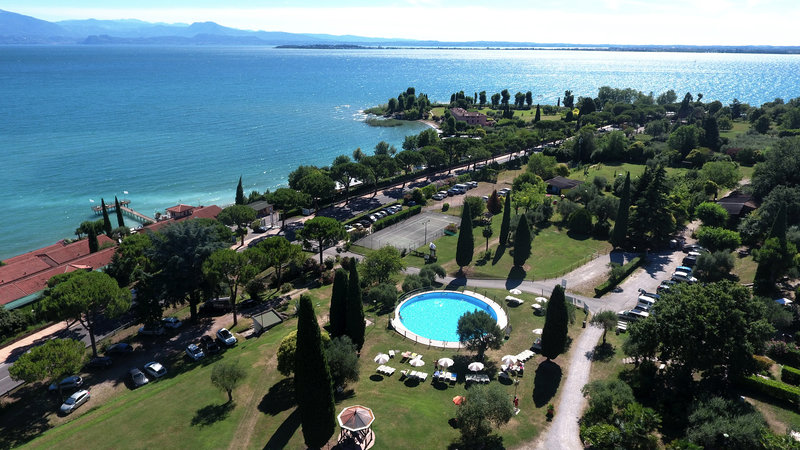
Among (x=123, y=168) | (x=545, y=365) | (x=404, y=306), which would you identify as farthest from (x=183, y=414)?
(x=123, y=168)

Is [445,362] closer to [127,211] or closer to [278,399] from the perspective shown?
[278,399]

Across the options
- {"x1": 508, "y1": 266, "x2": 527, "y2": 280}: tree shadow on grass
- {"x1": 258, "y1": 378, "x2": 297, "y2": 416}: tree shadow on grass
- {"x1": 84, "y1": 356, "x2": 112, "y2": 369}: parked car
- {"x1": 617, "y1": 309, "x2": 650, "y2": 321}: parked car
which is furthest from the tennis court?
{"x1": 84, "y1": 356, "x2": 112, "y2": 369}: parked car

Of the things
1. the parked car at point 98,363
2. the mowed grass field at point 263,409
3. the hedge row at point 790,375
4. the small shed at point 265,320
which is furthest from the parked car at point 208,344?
the hedge row at point 790,375

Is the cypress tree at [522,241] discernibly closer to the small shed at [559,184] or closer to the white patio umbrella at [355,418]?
the small shed at [559,184]

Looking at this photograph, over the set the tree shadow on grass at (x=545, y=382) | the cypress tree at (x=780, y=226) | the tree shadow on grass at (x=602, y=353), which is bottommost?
the tree shadow on grass at (x=545, y=382)

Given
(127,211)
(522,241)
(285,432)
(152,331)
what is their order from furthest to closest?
(127,211), (522,241), (152,331), (285,432)

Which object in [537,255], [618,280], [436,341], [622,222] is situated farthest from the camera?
[537,255]

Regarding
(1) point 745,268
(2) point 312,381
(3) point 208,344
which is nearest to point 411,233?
(3) point 208,344
